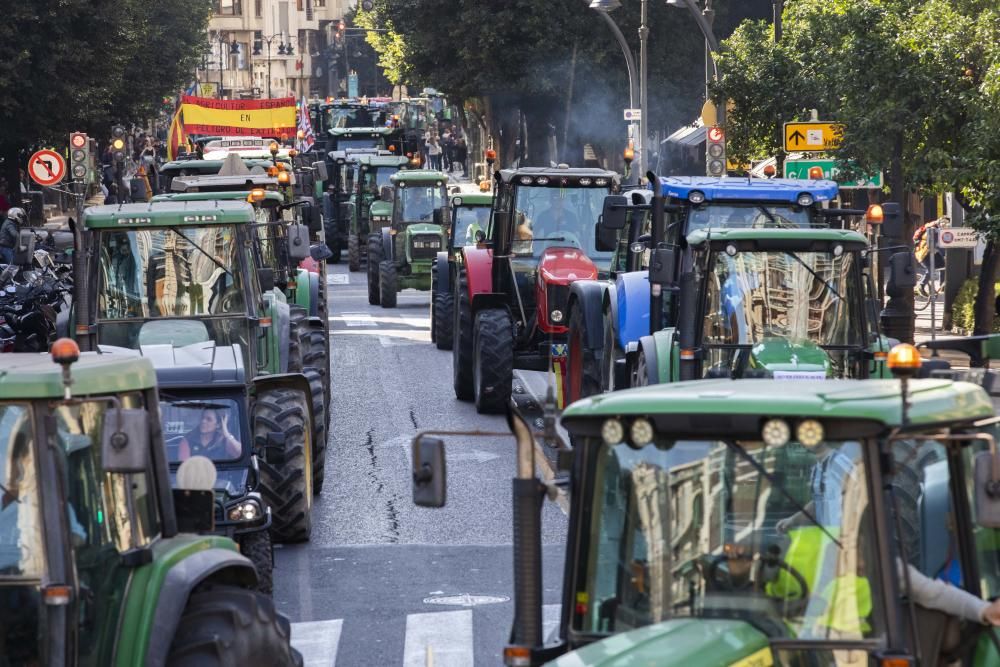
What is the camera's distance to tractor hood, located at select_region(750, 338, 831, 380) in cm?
1236

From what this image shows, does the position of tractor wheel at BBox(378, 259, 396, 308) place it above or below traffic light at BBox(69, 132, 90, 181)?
below

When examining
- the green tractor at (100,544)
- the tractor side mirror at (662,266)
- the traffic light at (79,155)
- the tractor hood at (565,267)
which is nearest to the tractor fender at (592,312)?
the tractor hood at (565,267)

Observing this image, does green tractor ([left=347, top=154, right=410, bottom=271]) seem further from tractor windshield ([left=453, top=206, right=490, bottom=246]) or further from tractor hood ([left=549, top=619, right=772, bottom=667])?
tractor hood ([left=549, top=619, right=772, bottom=667])

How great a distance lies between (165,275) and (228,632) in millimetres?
7486

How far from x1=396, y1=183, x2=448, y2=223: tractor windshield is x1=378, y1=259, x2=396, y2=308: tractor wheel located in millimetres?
1664

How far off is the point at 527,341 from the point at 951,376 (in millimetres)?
12082

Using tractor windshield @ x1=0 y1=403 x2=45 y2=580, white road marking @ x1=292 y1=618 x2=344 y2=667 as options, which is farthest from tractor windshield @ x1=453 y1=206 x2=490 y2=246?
tractor windshield @ x1=0 y1=403 x2=45 y2=580

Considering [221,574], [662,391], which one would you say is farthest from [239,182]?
[662,391]

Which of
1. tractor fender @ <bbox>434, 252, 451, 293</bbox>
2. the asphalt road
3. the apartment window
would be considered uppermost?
the apartment window

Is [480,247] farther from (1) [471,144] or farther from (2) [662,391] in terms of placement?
(1) [471,144]

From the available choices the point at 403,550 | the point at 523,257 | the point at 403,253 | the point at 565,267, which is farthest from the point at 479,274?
the point at 403,253

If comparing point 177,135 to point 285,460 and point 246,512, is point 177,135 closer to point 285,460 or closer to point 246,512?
point 285,460

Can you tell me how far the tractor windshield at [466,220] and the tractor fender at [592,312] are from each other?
10601 mm

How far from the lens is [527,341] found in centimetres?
1986
